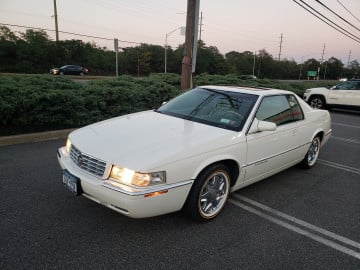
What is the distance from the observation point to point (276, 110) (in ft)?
14.3

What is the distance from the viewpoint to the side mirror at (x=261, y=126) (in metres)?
3.69

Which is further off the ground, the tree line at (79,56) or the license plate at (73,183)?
the tree line at (79,56)

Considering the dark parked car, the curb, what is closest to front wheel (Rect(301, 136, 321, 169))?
the curb

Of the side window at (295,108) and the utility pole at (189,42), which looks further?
the utility pole at (189,42)

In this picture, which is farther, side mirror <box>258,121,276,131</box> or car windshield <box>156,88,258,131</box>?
car windshield <box>156,88,258,131</box>

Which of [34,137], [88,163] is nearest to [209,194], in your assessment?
[88,163]

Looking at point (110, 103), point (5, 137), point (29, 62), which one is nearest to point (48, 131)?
point (5, 137)

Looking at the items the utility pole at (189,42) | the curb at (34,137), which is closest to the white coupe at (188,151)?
the curb at (34,137)

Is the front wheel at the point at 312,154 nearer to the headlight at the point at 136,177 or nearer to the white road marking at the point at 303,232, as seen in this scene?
the white road marking at the point at 303,232

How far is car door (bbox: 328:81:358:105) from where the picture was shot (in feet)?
45.0

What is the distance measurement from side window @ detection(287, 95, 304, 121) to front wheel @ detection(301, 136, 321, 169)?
704mm

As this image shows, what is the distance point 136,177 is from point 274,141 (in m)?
2.13

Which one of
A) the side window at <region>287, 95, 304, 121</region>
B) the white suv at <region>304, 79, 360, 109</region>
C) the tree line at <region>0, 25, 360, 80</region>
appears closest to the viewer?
the side window at <region>287, 95, 304, 121</region>

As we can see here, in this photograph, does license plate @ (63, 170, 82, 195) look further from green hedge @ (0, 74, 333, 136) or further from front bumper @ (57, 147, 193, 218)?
green hedge @ (0, 74, 333, 136)
